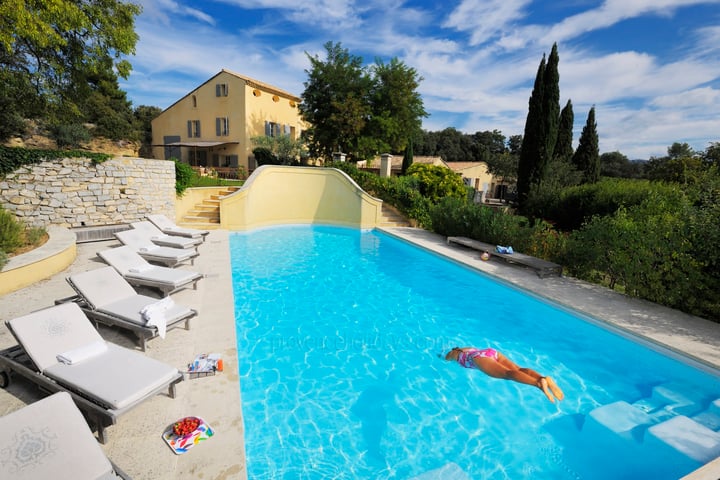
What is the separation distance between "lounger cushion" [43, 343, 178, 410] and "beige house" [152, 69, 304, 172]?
25.3 metres

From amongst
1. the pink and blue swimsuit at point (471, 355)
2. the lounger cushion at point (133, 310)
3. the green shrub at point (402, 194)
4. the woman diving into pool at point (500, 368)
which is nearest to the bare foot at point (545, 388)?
the woman diving into pool at point (500, 368)

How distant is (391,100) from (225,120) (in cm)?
1482

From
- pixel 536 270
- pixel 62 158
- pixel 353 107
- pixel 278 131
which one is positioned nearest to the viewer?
pixel 536 270

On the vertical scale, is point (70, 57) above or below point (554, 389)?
above

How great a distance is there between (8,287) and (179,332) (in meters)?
3.80

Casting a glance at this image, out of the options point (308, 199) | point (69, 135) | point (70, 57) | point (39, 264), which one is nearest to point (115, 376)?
point (39, 264)

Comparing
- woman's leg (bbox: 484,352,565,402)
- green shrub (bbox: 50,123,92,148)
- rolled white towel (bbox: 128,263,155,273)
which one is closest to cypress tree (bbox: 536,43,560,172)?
woman's leg (bbox: 484,352,565,402)

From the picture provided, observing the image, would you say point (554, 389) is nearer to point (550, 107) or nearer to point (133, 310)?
Answer: point (133, 310)

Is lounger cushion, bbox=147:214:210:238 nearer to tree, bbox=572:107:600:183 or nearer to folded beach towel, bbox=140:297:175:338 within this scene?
folded beach towel, bbox=140:297:175:338

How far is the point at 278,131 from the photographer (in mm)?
32500

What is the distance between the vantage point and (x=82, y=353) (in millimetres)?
3846

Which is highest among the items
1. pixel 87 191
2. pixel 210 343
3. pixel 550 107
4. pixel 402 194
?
pixel 550 107

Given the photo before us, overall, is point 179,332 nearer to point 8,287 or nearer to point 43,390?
point 43,390

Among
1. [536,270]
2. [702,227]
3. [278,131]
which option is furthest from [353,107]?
[702,227]
